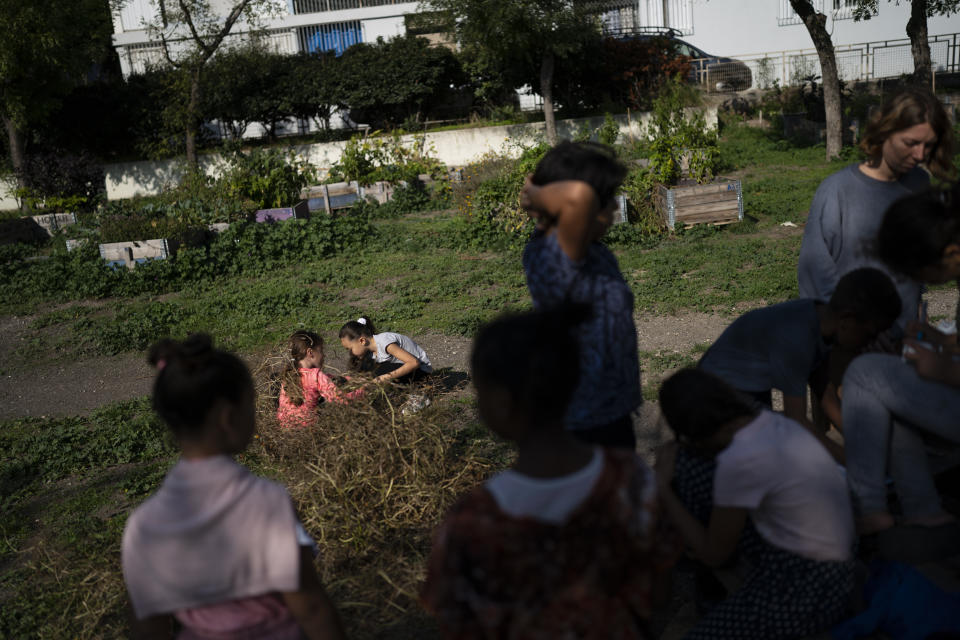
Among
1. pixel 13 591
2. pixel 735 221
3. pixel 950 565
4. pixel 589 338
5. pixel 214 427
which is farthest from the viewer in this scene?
pixel 735 221

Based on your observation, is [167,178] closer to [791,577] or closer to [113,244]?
[113,244]

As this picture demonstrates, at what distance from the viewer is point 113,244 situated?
1022cm

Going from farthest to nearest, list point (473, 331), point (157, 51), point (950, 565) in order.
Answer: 1. point (157, 51)
2. point (473, 331)
3. point (950, 565)

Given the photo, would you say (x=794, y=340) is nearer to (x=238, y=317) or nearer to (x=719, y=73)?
(x=238, y=317)

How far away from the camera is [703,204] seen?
32.8 feet

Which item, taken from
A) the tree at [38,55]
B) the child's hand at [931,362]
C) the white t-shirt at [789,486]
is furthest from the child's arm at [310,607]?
the tree at [38,55]

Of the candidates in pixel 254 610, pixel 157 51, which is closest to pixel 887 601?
pixel 254 610

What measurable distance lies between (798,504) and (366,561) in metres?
2.04

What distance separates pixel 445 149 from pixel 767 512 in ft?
66.5

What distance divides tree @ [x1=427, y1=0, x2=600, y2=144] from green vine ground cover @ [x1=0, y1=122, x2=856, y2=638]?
642 centimetres

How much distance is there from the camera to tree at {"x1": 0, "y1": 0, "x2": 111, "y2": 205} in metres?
17.8

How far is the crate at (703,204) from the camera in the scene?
9922 millimetres

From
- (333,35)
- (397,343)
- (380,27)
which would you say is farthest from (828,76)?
(333,35)

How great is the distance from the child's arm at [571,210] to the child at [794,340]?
3.39ft
